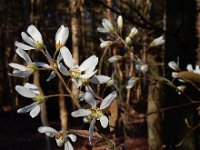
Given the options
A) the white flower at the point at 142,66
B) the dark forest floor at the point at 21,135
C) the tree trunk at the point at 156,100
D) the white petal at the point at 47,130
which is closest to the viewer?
the white petal at the point at 47,130

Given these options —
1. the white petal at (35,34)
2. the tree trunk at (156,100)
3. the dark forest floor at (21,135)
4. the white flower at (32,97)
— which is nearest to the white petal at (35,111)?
the white flower at (32,97)

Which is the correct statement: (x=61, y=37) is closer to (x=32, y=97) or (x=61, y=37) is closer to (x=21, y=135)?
(x=32, y=97)

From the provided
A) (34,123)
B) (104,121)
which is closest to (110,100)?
(104,121)

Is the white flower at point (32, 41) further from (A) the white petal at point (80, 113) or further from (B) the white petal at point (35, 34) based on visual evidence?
(A) the white petal at point (80, 113)

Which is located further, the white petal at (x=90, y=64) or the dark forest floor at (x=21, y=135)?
the dark forest floor at (x=21, y=135)

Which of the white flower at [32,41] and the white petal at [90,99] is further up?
the white flower at [32,41]

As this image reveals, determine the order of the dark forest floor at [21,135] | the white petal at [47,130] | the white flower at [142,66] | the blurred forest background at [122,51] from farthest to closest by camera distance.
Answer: the dark forest floor at [21,135] → the blurred forest background at [122,51] → the white flower at [142,66] → the white petal at [47,130]
